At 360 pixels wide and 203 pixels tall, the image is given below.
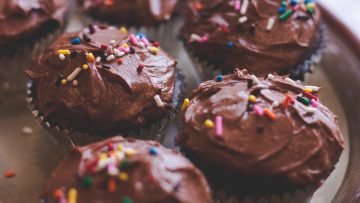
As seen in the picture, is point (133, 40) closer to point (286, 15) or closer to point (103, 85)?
point (103, 85)

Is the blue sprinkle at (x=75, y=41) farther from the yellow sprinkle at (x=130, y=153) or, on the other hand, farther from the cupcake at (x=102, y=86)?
the yellow sprinkle at (x=130, y=153)

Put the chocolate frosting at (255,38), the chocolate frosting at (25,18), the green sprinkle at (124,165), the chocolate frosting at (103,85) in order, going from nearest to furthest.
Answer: the green sprinkle at (124,165) < the chocolate frosting at (103,85) < the chocolate frosting at (255,38) < the chocolate frosting at (25,18)

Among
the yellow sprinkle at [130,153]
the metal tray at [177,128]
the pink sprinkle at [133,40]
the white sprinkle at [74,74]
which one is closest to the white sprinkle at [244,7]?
the metal tray at [177,128]

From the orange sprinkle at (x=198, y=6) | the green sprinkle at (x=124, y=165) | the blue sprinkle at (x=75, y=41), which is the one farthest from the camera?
the orange sprinkle at (x=198, y=6)

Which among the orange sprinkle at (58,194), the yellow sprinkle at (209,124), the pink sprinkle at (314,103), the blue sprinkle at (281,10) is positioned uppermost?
the blue sprinkle at (281,10)

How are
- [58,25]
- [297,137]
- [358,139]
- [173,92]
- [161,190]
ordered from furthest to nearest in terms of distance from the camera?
[58,25] < [358,139] < [173,92] < [297,137] < [161,190]

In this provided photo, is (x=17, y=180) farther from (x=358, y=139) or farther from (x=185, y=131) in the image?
(x=358, y=139)

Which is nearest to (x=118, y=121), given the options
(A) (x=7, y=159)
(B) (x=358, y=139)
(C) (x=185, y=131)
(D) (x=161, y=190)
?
(C) (x=185, y=131)
